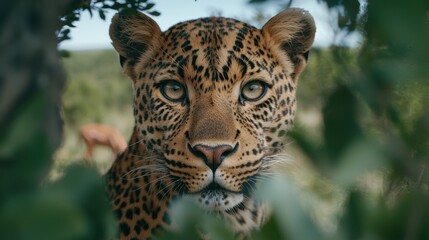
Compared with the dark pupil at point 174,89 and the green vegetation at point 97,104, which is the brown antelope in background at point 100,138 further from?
the dark pupil at point 174,89

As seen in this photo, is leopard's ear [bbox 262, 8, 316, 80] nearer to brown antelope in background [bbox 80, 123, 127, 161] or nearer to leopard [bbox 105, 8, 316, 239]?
leopard [bbox 105, 8, 316, 239]

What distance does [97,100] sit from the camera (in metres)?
14.2

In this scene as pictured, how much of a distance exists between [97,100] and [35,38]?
13450mm

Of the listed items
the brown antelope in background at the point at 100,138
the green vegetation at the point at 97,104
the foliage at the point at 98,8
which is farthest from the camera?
the green vegetation at the point at 97,104

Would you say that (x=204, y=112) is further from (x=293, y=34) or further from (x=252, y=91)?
(x=293, y=34)

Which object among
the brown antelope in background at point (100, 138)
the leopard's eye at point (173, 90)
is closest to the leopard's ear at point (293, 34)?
the leopard's eye at point (173, 90)

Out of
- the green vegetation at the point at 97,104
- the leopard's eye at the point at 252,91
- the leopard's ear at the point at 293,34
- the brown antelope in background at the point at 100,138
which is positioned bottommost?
the green vegetation at the point at 97,104

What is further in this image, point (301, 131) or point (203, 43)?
point (203, 43)

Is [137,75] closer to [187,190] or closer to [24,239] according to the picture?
[187,190]

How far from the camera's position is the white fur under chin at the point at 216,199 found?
8.50 ft

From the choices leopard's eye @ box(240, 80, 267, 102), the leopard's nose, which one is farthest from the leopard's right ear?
the leopard's nose

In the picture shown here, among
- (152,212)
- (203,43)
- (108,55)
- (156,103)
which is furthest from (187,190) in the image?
(108,55)

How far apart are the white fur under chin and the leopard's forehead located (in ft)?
1.43

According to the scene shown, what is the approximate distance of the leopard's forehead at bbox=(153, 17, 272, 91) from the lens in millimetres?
2754
